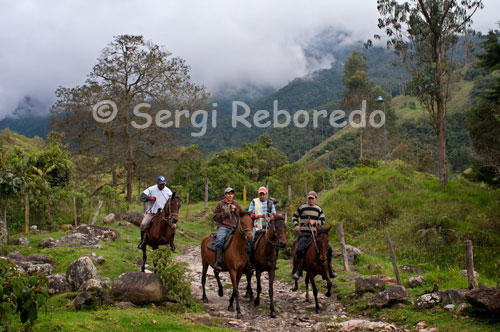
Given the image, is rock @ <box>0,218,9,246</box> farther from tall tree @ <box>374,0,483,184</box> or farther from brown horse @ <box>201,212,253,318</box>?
tall tree @ <box>374,0,483,184</box>

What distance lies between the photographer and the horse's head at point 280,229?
26.5 feet

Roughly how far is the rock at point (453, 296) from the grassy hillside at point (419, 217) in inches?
188

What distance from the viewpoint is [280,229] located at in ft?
27.0

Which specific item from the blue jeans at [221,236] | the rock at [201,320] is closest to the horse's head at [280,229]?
the blue jeans at [221,236]

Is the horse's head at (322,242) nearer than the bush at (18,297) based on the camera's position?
No

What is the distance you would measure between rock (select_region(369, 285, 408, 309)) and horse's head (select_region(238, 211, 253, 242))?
313cm

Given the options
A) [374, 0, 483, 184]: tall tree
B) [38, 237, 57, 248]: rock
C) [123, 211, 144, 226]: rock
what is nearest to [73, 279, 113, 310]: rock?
[38, 237, 57, 248]: rock

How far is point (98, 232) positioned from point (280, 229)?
29.1 ft

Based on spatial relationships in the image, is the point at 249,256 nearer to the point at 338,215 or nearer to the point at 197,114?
the point at 338,215

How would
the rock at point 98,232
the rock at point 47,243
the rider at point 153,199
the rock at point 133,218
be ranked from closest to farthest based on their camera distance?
the rider at point 153,199 < the rock at point 47,243 < the rock at point 98,232 < the rock at point 133,218

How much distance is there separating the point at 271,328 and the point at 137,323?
272 cm

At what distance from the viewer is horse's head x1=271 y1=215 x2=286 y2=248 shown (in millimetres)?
8078

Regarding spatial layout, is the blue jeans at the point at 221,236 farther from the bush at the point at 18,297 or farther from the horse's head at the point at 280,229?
the bush at the point at 18,297

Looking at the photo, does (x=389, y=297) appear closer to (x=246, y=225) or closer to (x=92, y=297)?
(x=246, y=225)
